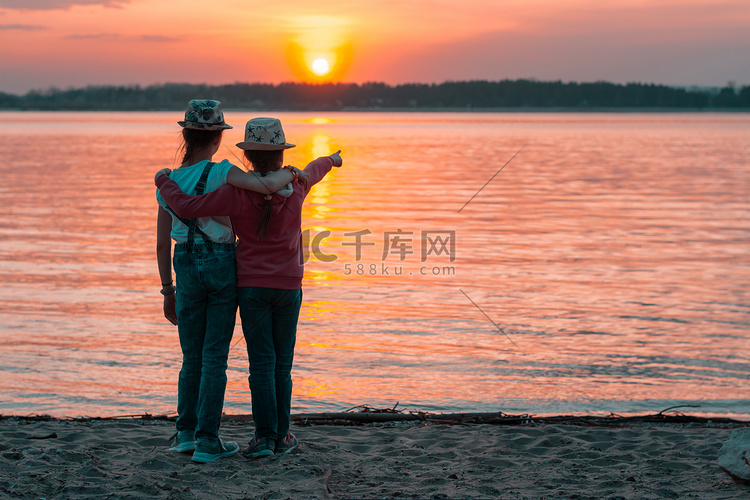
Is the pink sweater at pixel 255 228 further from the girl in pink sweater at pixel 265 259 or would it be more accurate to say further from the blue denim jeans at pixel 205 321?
the blue denim jeans at pixel 205 321

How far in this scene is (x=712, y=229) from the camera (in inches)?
722

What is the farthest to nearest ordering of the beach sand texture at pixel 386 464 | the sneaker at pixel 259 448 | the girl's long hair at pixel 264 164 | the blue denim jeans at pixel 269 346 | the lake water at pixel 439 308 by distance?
the lake water at pixel 439 308, the sneaker at pixel 259 448, the blue denim jeans at pixel 269 346, the girl's long hair at pixel 264 164, the beach sand texture at pixel 386 464

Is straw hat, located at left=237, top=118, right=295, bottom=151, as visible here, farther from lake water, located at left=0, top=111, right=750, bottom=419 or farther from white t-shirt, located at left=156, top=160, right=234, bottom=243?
lake water, located at left=0, top=111, right=750, bottom=419

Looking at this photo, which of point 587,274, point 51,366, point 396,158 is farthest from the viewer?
point 396,158

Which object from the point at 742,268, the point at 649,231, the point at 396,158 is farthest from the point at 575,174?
the point at 742,268

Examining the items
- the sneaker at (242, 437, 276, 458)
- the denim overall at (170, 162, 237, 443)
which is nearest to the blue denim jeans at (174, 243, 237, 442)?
the denim overall at (170, 162, 237, 443)

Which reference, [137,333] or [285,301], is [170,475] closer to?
[285,301]

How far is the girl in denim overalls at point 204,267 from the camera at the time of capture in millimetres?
4527

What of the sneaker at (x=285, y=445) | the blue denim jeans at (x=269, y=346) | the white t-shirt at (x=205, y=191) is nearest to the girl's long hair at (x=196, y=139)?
the white t-shirt at (x=205, y=191)

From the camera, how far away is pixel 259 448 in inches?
194

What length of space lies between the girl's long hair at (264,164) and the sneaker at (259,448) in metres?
1.34

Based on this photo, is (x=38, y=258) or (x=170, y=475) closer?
(x=170, y=475)

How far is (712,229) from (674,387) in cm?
1165

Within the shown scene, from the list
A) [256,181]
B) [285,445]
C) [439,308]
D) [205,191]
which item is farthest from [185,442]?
[439,308]
